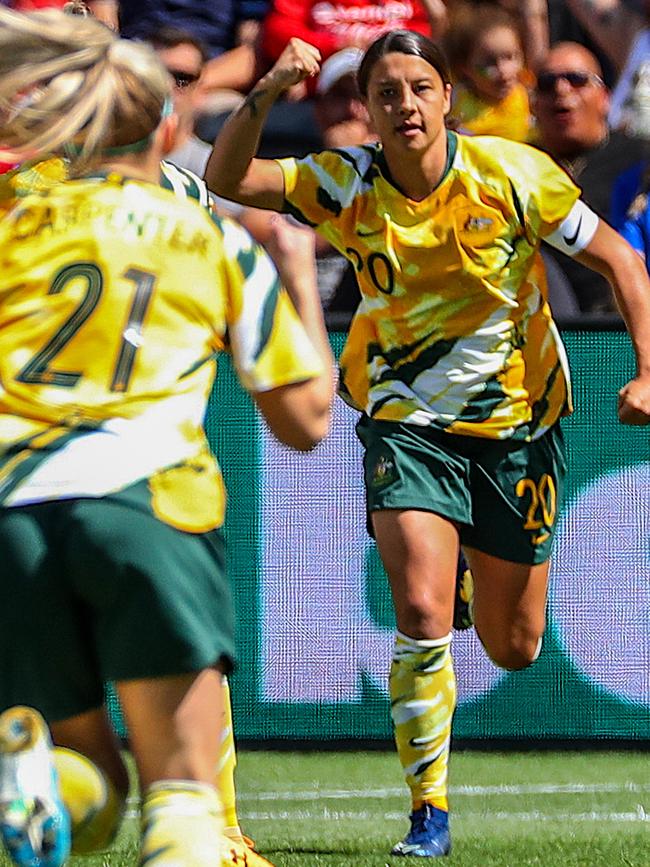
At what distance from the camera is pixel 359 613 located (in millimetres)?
7066

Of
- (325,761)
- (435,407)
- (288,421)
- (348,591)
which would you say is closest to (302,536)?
(348,591)

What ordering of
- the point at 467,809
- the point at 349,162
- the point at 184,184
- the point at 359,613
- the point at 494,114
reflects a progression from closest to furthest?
the point at 184,184
the point at 349,162
the point at 467,809
the point at 359,613
the point at 494,114

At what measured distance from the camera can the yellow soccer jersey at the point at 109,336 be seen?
319 cm

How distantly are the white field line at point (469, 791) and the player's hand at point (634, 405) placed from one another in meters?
1.81

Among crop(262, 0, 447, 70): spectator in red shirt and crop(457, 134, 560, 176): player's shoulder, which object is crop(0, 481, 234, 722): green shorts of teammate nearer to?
crop(457, 134, 560, 176): player's shoulder

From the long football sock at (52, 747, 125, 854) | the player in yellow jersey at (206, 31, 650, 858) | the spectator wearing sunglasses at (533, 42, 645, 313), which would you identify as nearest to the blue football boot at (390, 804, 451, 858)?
the player in yellow jersey at (206, 31, 650, 858)

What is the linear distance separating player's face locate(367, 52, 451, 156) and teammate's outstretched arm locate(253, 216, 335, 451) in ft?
7.25

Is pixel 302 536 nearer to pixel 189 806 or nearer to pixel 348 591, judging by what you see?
pixel 348 591

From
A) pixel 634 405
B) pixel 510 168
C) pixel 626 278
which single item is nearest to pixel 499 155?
pixel 510 168

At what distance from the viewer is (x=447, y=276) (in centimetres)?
557

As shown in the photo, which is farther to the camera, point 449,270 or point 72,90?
point 449,270

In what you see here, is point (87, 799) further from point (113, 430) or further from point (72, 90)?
point (72, 90)

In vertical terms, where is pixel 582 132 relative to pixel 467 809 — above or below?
above

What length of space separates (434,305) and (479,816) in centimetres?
177
